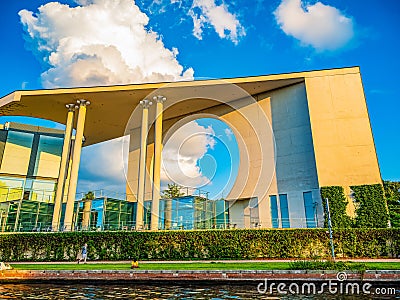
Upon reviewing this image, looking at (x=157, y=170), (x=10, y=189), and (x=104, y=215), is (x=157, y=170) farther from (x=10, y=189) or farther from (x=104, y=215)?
(x=10, y=189)

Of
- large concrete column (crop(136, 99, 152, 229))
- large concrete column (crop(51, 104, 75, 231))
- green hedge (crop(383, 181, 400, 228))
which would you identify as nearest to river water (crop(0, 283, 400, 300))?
large concrete column (crop(136, 99, 152, 229))

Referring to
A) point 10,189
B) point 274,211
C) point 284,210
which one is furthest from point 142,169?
point 10,189

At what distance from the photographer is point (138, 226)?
85.5 ft

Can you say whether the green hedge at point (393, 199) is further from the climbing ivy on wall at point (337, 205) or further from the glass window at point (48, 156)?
the glass window at point (48, 156)

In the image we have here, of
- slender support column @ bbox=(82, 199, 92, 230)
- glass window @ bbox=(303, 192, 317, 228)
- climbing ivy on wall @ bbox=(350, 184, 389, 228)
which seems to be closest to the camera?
climbing ivy on wall @ bbox=(350, 184, 389, 228)

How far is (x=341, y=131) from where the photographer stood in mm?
24094

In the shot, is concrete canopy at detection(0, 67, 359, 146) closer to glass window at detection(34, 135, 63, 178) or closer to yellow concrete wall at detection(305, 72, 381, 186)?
yellow concrete wall at detection(305, 72, 381, 186)

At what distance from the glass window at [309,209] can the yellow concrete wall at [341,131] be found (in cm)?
146

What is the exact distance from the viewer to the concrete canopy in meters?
26.2

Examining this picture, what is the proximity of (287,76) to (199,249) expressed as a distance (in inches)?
607

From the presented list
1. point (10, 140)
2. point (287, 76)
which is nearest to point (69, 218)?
point (10, 140)

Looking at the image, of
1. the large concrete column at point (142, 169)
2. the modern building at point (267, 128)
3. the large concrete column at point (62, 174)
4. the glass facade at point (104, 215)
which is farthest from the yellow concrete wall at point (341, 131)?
the large concrete column at point (62, 174)

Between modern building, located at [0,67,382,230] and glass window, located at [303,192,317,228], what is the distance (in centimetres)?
7

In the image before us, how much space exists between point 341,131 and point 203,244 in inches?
530
